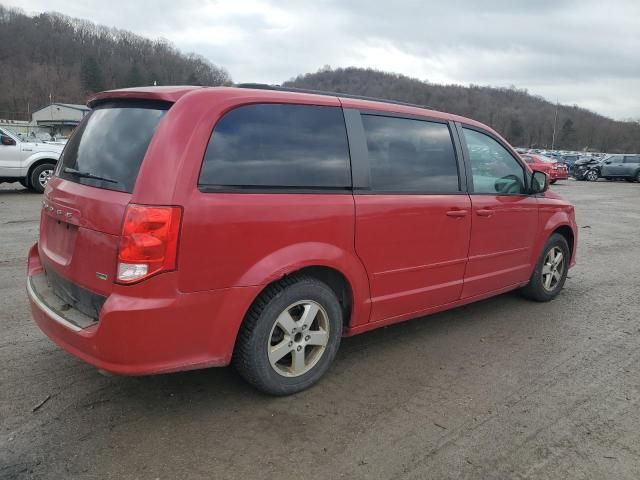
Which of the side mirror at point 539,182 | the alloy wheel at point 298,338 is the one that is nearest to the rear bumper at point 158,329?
the alloy wheel at point 298,338

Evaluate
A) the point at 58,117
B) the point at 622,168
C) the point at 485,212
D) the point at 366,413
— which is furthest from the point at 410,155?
the point at 58,117

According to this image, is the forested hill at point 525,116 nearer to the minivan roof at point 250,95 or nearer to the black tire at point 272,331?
the minivan roof at point 250,95

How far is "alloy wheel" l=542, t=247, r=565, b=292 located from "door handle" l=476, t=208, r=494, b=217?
49.3 inches

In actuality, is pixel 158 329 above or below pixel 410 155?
below

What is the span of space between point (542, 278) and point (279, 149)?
3359mm

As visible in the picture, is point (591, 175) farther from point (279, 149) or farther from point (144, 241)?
point (144, 241)

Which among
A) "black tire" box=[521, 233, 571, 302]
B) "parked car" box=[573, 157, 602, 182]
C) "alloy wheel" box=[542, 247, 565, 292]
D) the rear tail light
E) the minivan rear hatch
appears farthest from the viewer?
"parked car" box=[573, 157, 602, 182]

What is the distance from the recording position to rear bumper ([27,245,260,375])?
99.1 inches

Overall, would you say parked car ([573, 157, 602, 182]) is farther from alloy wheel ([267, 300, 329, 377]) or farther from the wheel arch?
alloy wheel ([267, 300, 329, 377])

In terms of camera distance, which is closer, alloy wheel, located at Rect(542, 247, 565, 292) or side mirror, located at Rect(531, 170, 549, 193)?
side mirror, located at Rect(531, 170, 549, 193)

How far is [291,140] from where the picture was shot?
300 cm

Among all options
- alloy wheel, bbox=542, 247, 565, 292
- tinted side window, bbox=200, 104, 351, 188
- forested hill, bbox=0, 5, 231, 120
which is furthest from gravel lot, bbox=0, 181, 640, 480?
forested hill, bbox=0, 5, 231, 120

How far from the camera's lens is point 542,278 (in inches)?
201

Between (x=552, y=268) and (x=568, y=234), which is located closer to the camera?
(x=552, y=268)
